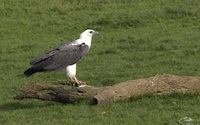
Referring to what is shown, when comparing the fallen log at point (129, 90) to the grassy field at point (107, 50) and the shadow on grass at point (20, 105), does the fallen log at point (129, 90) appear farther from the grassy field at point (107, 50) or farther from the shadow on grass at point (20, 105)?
the shadow on grass at point (20, 105)

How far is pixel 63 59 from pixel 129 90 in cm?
188

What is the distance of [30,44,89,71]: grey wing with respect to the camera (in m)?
9.96

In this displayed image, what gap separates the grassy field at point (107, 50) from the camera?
28.9 ft

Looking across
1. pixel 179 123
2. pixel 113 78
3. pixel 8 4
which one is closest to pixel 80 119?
pixel 179 123

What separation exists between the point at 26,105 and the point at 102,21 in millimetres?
9326

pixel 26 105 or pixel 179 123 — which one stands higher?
pixel 179 123

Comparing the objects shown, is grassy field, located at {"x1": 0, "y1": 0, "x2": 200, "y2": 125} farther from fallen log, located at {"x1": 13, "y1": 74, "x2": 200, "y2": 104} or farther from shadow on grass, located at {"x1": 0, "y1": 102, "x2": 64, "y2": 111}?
fallen log, located at {"x1": 13, "y1": 74, "x2": 200, "y2": 104}

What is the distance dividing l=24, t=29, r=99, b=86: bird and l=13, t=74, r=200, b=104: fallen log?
1.80 ft

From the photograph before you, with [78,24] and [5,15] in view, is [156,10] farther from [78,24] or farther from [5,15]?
[5,15]

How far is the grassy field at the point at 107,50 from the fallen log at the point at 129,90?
0.13 m

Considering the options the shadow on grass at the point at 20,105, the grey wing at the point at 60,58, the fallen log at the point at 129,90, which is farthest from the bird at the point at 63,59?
the shadow on grass at the point at 20,105

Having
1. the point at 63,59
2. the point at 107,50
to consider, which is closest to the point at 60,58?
the point at 63,59

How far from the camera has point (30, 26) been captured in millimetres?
19172

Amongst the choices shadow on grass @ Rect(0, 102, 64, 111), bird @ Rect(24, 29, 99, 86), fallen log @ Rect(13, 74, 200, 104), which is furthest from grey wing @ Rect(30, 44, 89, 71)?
shadow on grass @ Rect(0, 102, 64, 111)
